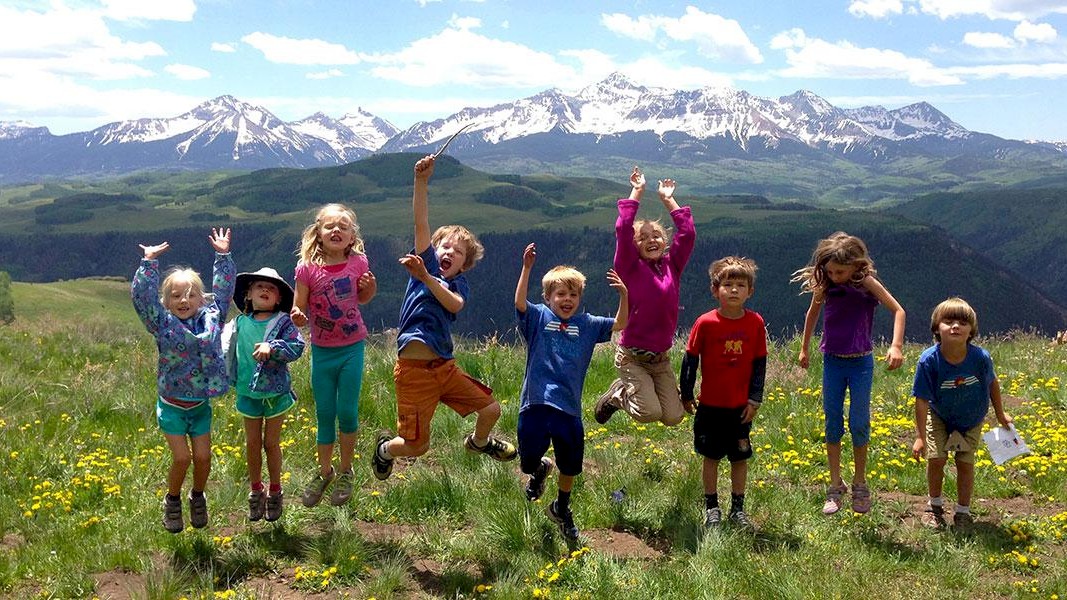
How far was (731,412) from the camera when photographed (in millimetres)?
6359

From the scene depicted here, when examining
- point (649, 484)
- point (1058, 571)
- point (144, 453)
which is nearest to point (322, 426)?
point (144, 453)

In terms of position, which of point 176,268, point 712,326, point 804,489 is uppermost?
point 176,268

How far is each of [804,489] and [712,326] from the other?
1.91m

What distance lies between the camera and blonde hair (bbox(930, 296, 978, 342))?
6.35 m

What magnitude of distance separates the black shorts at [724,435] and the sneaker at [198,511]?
408cm

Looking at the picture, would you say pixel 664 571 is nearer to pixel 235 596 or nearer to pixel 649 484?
pixel 649 484

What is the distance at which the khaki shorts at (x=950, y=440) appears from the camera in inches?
251

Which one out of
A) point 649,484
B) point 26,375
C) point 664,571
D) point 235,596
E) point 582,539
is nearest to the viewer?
point 235,596

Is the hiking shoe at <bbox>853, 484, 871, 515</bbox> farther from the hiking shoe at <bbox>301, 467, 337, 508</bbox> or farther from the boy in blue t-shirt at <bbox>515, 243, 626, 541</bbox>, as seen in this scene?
the hiking shoe at <bbox>301, 467, 337, 508</bbox>

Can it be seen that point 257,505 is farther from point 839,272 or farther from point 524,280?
point 839,272

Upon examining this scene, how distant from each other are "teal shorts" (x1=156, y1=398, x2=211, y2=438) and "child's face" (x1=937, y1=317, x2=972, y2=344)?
20.4 feet

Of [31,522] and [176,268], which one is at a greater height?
[176,268]

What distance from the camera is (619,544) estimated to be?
584 centimetres

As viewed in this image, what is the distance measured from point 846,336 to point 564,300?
263 centimetres
